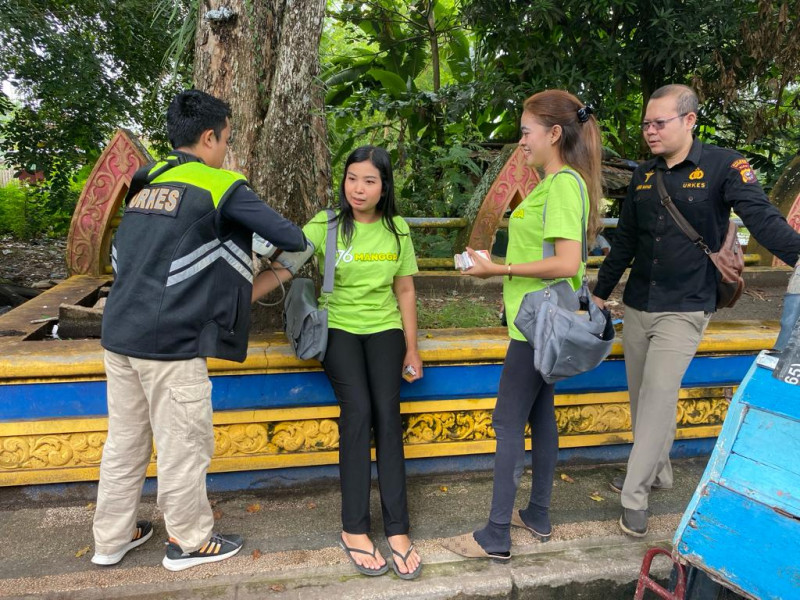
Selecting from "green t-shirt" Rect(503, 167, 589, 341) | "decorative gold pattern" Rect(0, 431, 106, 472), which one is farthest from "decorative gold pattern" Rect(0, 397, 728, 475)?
"green t-shirt" Rect(503, 167, 589, 341)

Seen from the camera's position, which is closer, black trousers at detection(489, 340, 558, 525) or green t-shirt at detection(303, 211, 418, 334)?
black trousers at detection(489, 340, 558, 525)

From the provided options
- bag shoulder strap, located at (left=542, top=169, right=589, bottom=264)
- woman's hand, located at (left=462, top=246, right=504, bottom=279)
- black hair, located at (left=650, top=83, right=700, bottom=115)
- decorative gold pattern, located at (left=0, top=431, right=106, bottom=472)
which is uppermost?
black hair, located at (left=650, top=83, right=700, bottom=115)

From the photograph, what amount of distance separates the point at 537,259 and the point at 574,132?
1.57 ft

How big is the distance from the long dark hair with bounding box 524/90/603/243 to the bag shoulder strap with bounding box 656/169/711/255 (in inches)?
17.5

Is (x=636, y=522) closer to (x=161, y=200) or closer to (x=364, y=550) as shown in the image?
(x=364, y=550)

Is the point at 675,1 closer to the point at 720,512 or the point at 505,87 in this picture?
the point at 505,87

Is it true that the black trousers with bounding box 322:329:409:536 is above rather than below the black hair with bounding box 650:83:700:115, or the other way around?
below

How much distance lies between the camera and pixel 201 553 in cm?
227

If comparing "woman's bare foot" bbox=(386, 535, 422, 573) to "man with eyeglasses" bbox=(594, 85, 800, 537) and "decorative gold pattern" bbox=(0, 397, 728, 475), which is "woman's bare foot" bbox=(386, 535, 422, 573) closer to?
"decorative gold pattern" bbox=(0, 397, 728, 475)

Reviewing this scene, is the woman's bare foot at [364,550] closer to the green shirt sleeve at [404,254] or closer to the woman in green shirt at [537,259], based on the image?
the woman in green shirt at [537,259]

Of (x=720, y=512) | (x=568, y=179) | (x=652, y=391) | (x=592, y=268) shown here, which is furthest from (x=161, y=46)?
(x=720, y=512)

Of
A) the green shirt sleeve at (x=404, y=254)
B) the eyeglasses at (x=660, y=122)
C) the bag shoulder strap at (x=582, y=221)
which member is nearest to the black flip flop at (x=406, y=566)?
the green shirt sleeve at (x=404, y=254)

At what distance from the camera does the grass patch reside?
4.07 meters

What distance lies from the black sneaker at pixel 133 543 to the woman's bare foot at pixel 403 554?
3.23 feet
